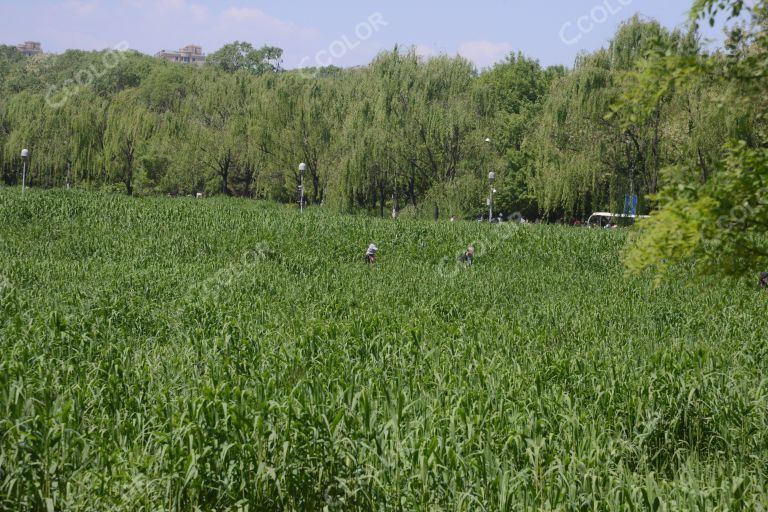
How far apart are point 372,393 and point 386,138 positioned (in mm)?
26780

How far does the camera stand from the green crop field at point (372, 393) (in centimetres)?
523

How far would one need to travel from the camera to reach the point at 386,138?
33.3 metres

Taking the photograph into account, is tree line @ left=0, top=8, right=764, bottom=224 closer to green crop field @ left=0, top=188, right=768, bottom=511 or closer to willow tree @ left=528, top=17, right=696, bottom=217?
willow tree @ left=528, top=17, right=696, bottom=217

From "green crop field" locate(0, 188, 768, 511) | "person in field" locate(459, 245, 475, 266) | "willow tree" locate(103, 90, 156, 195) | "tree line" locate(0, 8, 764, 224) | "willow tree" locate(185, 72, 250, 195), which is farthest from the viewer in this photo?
"willow tree" locate(185, 72, 250, 195)

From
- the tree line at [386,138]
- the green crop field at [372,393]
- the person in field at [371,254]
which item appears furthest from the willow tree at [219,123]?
the green crop field at [372,393]

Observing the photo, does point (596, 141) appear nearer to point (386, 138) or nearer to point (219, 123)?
point (386, 138)

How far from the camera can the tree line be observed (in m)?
29.2

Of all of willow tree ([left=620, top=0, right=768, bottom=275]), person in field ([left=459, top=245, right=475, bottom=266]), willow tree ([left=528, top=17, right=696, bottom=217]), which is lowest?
person in field ([left=459, top=245, right=475, bottom=266])

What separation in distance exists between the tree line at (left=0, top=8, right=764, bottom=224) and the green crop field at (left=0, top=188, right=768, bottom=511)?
13078 mm

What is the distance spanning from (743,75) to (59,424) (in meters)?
6.01

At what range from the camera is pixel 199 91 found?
46.2 m

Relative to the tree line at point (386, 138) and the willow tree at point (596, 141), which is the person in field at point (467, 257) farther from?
the willow tree at point (596, 141)

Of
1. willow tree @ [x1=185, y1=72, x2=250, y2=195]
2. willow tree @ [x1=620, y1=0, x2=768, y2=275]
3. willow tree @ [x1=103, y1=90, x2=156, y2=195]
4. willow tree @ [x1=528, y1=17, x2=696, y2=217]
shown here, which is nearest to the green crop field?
willow tree @ [x1=620, y1=0, x2=768, y2=275]

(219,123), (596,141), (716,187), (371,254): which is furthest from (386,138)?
(716,187)
